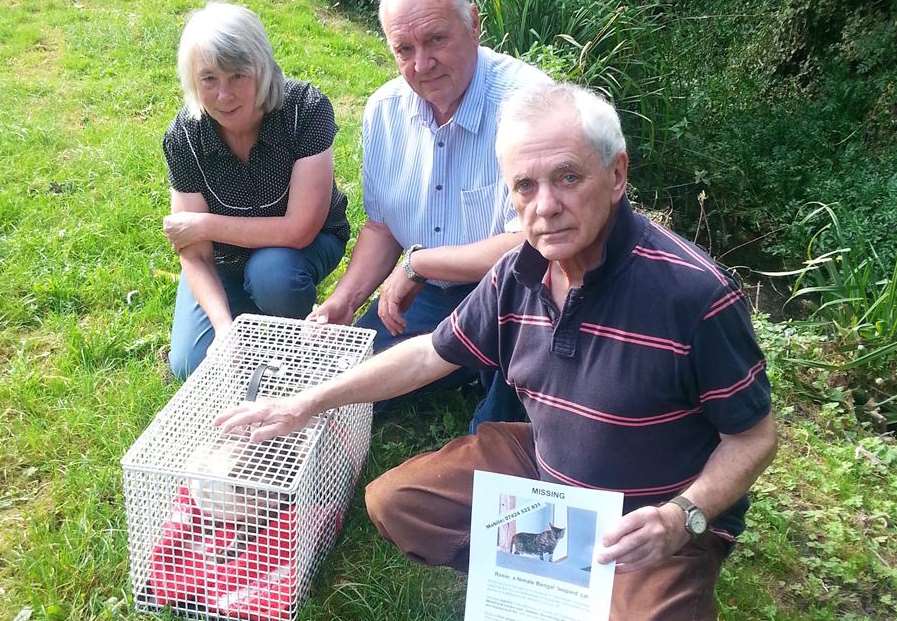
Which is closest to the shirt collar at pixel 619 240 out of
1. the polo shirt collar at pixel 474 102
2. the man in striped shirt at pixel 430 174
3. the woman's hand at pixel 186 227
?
the man in striped shirt at pixel 430 174

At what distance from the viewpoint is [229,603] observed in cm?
215

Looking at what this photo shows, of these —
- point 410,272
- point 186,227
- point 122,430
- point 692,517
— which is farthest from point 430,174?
point 692,517

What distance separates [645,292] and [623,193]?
0.24 metres

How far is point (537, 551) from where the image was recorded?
1732 mm

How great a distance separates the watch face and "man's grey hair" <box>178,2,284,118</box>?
1994 mm

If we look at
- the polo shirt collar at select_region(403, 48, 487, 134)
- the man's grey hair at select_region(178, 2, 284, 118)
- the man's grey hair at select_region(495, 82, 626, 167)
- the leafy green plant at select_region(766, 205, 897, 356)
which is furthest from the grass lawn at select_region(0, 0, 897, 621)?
the man's grey hair at select_region(495, 82, 626, 167)

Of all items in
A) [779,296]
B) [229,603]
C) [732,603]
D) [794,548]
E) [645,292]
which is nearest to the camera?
[645,292]

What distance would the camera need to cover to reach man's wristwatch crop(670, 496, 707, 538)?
1676 mm

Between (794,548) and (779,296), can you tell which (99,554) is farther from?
(779,296)

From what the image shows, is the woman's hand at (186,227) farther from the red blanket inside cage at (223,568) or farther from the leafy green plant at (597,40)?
→ the leafy green plant at (597,40)

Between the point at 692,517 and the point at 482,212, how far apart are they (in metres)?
1.38

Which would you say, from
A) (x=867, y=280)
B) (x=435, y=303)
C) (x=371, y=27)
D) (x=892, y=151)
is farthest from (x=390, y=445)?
(x=371, y=27)

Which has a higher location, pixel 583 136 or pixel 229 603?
pixel 583 136

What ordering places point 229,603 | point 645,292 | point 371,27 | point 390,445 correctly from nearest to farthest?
point 645,292 < point 229,603 < point 390,445 < point 371,27
